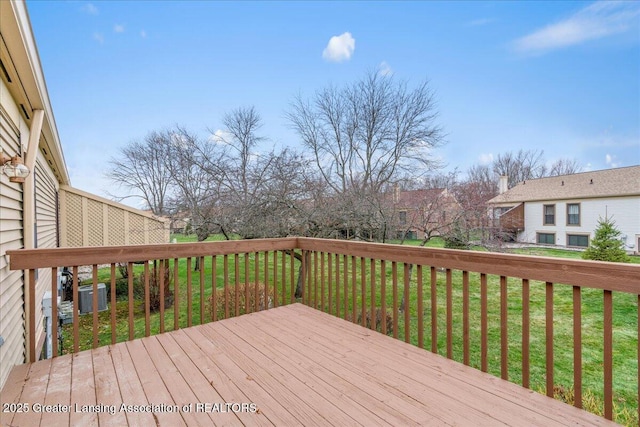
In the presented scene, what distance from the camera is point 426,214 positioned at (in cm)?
648

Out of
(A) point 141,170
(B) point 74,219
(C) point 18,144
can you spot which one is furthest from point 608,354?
(A) point 141,170

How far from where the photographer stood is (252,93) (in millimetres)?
10477

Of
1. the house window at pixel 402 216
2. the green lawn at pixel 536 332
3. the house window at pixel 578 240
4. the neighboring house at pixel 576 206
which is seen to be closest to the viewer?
the green lawn at pixel 536 332

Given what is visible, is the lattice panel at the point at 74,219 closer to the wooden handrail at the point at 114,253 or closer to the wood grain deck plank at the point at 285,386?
the wooden handrail at the point at 114,253

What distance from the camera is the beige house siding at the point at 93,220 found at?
8.95m

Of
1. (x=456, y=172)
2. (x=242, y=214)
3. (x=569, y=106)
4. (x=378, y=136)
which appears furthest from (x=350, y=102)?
(x=569, y=106)

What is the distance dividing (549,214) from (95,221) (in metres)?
20.2

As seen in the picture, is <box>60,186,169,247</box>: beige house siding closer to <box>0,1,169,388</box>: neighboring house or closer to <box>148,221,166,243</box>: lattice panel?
<box>148,221,166,243</box>: lattice panel

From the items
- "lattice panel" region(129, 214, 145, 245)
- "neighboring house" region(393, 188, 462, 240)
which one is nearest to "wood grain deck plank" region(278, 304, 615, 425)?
"neighboring house" region(393, 188, 462, 240)

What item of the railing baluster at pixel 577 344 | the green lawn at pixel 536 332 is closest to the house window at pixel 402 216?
the green lawn at pixel 536 332

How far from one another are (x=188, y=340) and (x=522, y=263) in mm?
2444

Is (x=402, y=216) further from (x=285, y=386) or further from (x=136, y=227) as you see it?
(x=136, y=227)

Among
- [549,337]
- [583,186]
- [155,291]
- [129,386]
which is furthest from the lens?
[583,186]

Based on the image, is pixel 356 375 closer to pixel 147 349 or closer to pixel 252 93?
pixel 147 349
